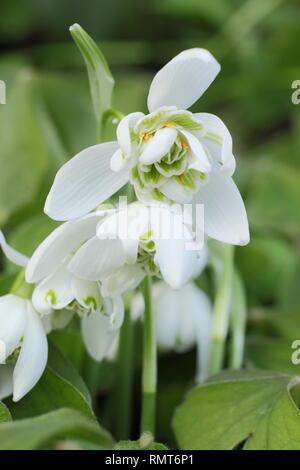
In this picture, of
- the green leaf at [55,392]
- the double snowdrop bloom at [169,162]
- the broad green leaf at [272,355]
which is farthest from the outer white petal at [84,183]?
the broad green leaf at [272,355]

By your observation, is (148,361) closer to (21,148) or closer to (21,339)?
(21,339)

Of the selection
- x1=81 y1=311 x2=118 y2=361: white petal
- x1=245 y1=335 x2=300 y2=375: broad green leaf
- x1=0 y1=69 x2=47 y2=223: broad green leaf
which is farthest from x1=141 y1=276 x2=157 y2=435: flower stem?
x1=0 y1=69 x2=47 y2=223: broad green leaf

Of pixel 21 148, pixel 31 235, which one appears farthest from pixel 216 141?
pixel 21 148

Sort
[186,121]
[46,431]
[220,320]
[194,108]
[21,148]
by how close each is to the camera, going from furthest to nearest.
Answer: [194,108] → [21,148] → [220,320] → [186,121] → [46,431]

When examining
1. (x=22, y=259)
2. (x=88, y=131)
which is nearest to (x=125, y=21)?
(x=88, y=131)

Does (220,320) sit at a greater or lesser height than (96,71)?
lesser

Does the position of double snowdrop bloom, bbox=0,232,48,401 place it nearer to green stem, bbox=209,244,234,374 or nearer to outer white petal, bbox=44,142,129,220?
outer white petal, bbox=44,142,129,220

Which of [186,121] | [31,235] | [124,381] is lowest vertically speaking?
[124,381]
